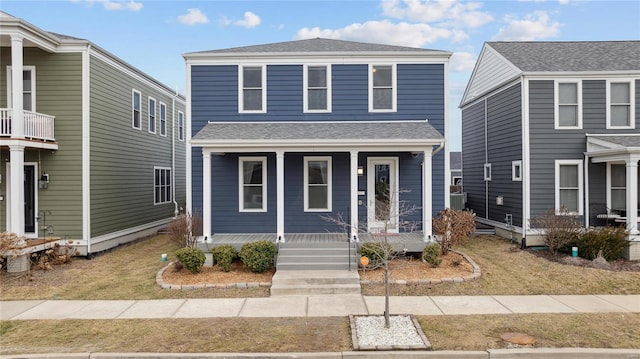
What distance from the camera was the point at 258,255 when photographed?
31.4ft

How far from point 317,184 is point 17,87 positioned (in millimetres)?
8647

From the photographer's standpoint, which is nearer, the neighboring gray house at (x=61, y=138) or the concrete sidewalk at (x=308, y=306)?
the concrete sidewalk at (x=308, y=306)

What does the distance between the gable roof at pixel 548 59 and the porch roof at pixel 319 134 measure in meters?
4.59

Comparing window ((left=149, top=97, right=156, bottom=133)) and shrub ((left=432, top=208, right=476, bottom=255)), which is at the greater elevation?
window ((left=149, top=97, right=156, bottom=133))

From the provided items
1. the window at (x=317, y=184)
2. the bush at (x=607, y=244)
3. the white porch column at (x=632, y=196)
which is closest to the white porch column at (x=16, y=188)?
the window at (x=317, y=184)

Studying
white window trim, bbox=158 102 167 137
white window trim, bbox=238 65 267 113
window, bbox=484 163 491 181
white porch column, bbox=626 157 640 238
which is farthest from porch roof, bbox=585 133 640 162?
white window trim, bbox=158 102 167 137

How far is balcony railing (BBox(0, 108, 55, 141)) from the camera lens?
34.9 ft

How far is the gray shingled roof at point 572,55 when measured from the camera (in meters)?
12.9

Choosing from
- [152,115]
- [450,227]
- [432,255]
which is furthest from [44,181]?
[450,227]

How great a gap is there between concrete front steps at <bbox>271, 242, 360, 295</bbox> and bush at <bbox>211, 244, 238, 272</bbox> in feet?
3.98

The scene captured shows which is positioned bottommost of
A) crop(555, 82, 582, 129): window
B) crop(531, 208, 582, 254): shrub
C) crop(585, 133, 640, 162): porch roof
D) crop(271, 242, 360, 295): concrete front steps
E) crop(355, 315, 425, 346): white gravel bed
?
crop(355, 315, 425, 346): white gravel bed

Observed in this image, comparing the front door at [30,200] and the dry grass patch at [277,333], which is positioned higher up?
the front door at [30,200]

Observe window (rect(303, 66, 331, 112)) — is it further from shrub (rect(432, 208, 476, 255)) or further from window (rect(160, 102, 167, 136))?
window (rect(160, 102, 167, 136))

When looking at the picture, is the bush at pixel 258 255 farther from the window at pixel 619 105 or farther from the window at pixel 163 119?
the window at pixel 619 105
